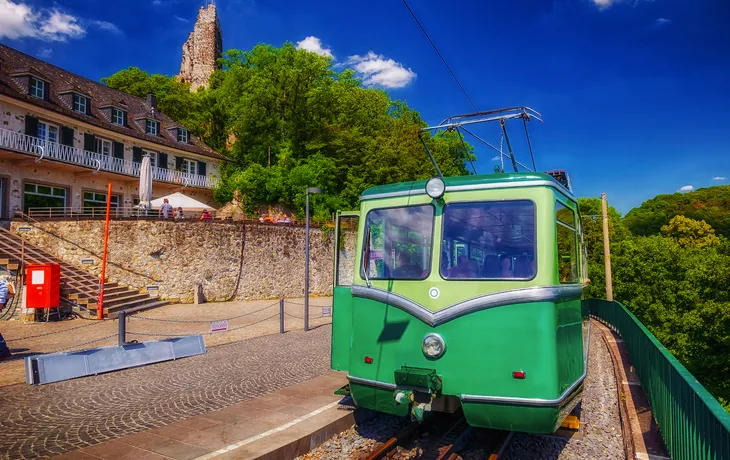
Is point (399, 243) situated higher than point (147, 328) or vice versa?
point (399, 243)

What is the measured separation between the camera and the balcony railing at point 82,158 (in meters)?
23.5

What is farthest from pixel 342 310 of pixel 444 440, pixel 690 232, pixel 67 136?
pixel 690 232

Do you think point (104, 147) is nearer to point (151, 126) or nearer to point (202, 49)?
point (151, 126)

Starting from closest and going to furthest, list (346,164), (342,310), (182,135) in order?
1. (342,310)
2. (182,135)
3. (346,164)

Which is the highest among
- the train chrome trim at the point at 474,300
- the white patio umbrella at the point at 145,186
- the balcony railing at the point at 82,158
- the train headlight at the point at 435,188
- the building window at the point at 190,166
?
the building window at the point at 190,166

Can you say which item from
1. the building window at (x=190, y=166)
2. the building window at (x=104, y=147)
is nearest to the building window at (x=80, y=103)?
the building window at (x=104, y=147)

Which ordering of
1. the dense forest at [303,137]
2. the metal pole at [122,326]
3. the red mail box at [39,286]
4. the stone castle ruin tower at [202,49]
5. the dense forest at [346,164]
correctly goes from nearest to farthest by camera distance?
the metal pole at [122,326]
the red mail box at [39,286]
the dense forest at [346,164]
the dense forest at [303,137]
the stone castle ruin tower at [202,49]

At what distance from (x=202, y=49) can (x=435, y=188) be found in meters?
62.1

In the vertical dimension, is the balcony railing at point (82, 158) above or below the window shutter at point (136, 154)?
below

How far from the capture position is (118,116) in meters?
31.1

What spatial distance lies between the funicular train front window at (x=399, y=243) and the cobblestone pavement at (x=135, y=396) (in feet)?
11.0

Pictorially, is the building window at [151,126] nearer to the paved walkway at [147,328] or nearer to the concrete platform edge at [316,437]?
the paved walkway at [147,328]

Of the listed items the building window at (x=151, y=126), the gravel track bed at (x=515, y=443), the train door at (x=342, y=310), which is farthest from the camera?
the building window at (x=151, y=126)

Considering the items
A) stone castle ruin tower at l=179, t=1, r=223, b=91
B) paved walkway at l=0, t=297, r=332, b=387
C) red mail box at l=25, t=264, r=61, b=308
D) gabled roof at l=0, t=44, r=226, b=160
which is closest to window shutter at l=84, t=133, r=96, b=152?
gabled roof at l=0, t=44, r=226, b=160
